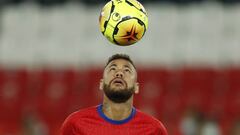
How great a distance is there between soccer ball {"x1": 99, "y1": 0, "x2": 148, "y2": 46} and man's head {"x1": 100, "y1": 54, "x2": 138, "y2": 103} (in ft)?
0.58

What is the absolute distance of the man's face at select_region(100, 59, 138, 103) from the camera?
735 centimetres

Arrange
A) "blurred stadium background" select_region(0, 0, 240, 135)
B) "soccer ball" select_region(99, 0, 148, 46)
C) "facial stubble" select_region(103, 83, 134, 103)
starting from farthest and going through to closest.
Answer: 1. "blurred stadium background" select_region(0, 0, 240, 135)
2. "soccer ball" select_region(99, 0, 148, 46)
3. "facial stubble" select_region(103, 83, 134, 103)

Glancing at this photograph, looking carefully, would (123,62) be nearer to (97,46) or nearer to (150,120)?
(150,120)

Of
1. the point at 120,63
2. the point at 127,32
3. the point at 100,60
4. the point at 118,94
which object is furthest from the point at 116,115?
the point at 100,60

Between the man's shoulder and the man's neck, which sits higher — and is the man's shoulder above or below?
below

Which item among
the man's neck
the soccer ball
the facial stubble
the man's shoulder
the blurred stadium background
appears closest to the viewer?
the facial stubble

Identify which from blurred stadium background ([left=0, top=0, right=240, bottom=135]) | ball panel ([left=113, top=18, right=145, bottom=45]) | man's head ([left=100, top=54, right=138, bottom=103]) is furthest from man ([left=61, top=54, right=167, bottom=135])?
blurred stadium background ([left=0, top=0, right=240, bottom=135])

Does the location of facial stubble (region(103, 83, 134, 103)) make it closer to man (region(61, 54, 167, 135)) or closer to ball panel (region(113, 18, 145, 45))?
man (region(61, 54, 167, 135))

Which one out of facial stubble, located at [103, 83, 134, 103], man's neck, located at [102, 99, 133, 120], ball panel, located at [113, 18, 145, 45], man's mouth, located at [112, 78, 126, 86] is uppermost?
ball panel, located at [113, 18, 145, 45]

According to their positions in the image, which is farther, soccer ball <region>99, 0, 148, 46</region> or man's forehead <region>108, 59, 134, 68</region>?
soccer ball <region>99, 0, 148, 46</region>

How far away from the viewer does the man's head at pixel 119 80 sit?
736 centimetres

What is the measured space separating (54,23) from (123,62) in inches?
368

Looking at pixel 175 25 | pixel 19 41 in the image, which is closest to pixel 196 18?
pixel 175 25

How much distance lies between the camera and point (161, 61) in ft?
54.9
